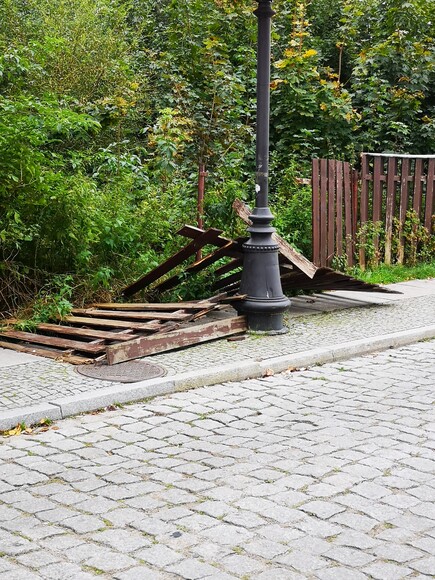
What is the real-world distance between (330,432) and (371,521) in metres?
1.56

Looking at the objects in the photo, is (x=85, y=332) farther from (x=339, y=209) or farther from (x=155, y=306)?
(x=339, y=209)

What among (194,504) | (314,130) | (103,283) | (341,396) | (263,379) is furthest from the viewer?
(314,130)

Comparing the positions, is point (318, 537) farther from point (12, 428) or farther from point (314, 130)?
point (314, 130)

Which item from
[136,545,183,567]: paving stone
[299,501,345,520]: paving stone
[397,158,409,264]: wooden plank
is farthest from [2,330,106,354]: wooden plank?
[397,158,409,264]: wooden plank

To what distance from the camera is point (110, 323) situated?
8461 millimetres

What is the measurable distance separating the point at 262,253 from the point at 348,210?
411cm

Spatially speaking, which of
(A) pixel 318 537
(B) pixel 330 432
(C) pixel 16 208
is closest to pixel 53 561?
(A) pixel 318 537

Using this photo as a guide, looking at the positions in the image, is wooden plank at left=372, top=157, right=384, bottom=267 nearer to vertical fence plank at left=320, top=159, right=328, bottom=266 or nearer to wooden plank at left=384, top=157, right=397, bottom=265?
wooden plank at left=384, top=157, right=397, bottom=265

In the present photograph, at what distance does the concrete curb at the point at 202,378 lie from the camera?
6164mm

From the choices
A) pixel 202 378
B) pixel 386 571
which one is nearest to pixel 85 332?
pixel 202 378

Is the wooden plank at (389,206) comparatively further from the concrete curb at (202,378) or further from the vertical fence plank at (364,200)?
the concrete curb at (202,378)

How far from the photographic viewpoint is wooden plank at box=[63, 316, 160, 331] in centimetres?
830

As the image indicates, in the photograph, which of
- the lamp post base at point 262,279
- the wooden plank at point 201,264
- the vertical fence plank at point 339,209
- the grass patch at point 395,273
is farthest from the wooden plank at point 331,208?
the lamp post base at point 262,279

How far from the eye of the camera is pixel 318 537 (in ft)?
13.7
